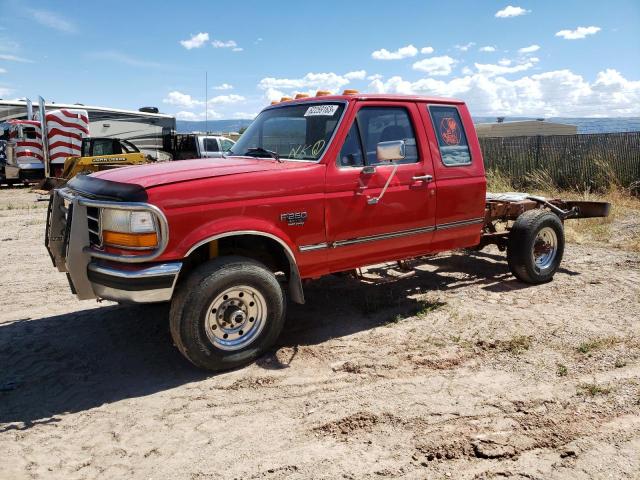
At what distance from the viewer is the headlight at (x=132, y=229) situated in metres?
3.59

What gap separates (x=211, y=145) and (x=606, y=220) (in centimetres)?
1514

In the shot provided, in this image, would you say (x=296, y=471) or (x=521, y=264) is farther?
(x=521, y=264)

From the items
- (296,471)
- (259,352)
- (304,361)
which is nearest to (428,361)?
(304,361)

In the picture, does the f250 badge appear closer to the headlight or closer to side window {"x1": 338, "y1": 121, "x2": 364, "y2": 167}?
side window {"x1": 338, "y1": 121, "x2": 364, "y2": 167}

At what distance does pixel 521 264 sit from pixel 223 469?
4.38m

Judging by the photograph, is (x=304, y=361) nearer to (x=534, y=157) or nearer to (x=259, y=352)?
(x=259, y=352)

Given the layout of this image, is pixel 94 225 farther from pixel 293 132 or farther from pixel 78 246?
pixel 293 132

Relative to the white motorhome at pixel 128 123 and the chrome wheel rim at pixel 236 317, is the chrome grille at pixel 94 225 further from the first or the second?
the white motorhome at pixel 128 123

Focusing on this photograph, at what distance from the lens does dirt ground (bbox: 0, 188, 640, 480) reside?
2902mm

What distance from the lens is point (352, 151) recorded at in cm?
454

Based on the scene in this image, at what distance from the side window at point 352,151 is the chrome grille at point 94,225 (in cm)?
194

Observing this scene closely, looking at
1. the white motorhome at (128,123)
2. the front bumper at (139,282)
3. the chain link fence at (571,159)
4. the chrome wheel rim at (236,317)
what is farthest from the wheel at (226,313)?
the white motorhome at (128,123)

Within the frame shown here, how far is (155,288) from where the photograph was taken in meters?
3.64

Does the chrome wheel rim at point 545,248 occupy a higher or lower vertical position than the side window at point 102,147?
lower
